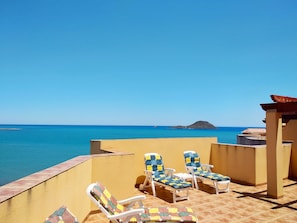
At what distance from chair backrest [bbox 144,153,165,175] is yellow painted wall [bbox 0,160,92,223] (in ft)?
8.21

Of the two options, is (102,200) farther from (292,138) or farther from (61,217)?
(292,138)

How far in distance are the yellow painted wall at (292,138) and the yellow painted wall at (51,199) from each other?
24.7 feet

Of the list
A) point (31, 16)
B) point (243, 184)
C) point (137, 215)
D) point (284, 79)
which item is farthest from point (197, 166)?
point (284, 79)

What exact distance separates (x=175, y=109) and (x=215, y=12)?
155ft

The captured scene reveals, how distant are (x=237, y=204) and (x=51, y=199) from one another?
13.8 ft

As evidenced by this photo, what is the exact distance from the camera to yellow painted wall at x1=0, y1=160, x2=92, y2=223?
2.14 metres

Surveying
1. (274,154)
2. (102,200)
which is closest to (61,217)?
(102,200)

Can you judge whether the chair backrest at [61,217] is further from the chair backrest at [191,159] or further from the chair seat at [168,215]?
the chair backrest at [191,159]

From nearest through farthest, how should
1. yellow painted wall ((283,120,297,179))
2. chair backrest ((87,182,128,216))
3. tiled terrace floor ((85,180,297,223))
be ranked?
chair backrest ((87,182,128,216)) → tiled terrace floor ((85,180,297,223)) → yellow painted wall ((283,120,297,179))

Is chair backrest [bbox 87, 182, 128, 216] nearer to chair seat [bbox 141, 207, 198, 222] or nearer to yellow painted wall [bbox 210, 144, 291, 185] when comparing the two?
chair seat [bbox 141, 207, 198, 222]

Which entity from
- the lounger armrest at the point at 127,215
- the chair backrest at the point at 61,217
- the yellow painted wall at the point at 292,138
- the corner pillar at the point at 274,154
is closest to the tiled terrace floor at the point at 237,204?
the corner pillar at the point at 274,154

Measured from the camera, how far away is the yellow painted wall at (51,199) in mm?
2139

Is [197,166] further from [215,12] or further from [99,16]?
[99,16]

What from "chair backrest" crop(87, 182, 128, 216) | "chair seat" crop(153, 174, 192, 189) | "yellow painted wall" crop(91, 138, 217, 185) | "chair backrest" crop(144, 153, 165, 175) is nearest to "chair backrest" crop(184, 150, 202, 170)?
"yellow painted wall" crop(91, 138, 217, 185)
